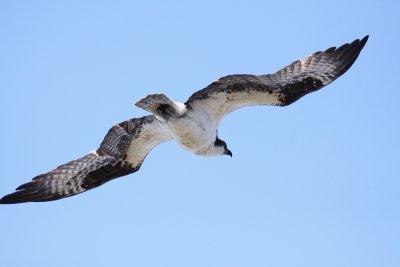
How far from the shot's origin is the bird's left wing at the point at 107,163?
12.9 m

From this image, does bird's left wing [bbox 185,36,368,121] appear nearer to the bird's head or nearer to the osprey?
the osprey

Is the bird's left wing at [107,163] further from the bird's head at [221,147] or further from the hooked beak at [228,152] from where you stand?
the hooked beak at [228,152]

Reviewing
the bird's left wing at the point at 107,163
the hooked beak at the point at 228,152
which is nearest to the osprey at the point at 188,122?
the bird's left wing at the point at 107,163

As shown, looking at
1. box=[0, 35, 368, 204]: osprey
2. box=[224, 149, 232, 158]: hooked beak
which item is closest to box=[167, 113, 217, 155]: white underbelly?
box=[0, 35, 368, 204]: osprey

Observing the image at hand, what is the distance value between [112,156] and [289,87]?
3167 mm

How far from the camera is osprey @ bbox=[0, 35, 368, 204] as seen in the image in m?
11.9

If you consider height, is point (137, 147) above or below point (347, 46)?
below

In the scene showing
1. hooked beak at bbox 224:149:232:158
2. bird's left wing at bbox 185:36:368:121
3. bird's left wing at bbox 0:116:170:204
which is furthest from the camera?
hooked beak at bbox 224:149:232:158

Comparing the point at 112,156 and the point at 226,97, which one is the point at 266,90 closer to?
the point at 226,97

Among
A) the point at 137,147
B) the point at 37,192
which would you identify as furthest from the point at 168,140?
the point at 37,192

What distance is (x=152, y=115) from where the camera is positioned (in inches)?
503

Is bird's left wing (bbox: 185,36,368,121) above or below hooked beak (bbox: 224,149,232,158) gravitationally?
above

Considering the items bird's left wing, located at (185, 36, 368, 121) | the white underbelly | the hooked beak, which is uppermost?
bird's left wing, located at (185, 36, 368, 121)

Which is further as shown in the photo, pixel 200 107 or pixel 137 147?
pixel 137 147
